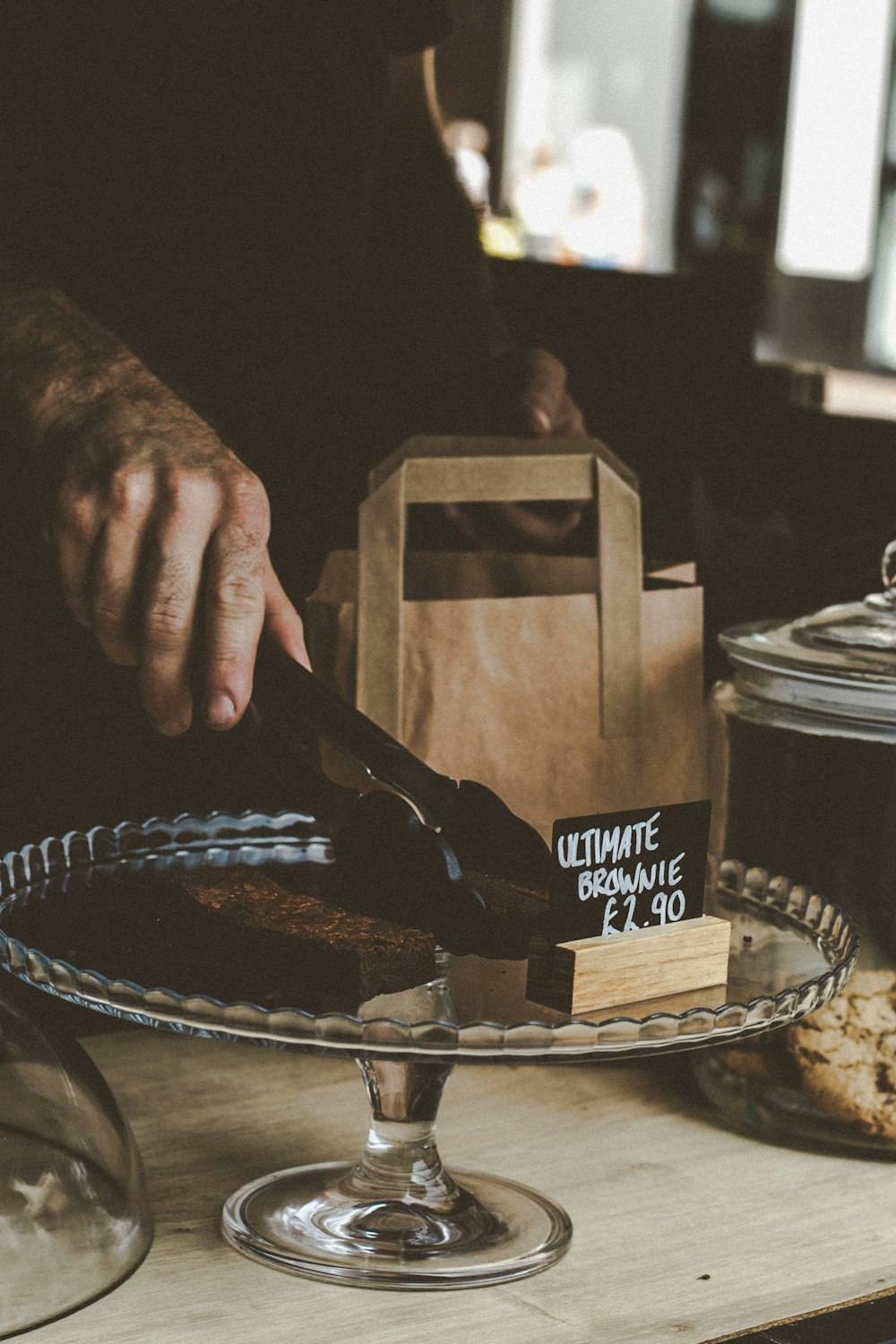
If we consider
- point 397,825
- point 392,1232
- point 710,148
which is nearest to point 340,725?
point 397,825

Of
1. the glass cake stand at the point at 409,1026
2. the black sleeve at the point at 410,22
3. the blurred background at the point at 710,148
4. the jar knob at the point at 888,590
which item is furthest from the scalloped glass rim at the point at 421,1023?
the blurred background at the point at 710,148

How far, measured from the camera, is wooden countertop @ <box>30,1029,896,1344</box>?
2.74ft

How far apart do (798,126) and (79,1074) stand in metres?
6.99

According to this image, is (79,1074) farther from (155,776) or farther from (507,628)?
(155,776)

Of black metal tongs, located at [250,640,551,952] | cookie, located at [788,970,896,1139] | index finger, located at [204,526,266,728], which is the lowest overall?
cookie, located at [788,970,896,1139]

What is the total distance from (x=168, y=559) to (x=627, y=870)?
305 millimetres

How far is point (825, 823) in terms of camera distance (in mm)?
1169

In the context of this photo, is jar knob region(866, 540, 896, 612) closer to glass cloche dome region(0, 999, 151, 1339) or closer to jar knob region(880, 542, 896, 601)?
jar knob region(880, 542, 896, 601)

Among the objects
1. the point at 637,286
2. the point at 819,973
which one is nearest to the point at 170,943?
the point at 819,973

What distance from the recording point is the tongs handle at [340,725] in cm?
94

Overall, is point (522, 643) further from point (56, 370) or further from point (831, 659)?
point (56, 370)

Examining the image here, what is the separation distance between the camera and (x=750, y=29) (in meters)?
7.36

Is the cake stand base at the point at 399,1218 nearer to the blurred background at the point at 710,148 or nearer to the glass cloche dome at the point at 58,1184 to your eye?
the glass cloche dome at the point at 58,1184

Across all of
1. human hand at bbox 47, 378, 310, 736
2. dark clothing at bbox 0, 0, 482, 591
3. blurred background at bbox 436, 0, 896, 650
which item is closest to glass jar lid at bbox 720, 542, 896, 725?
human hand at bbox 47, 378, 310, 736
